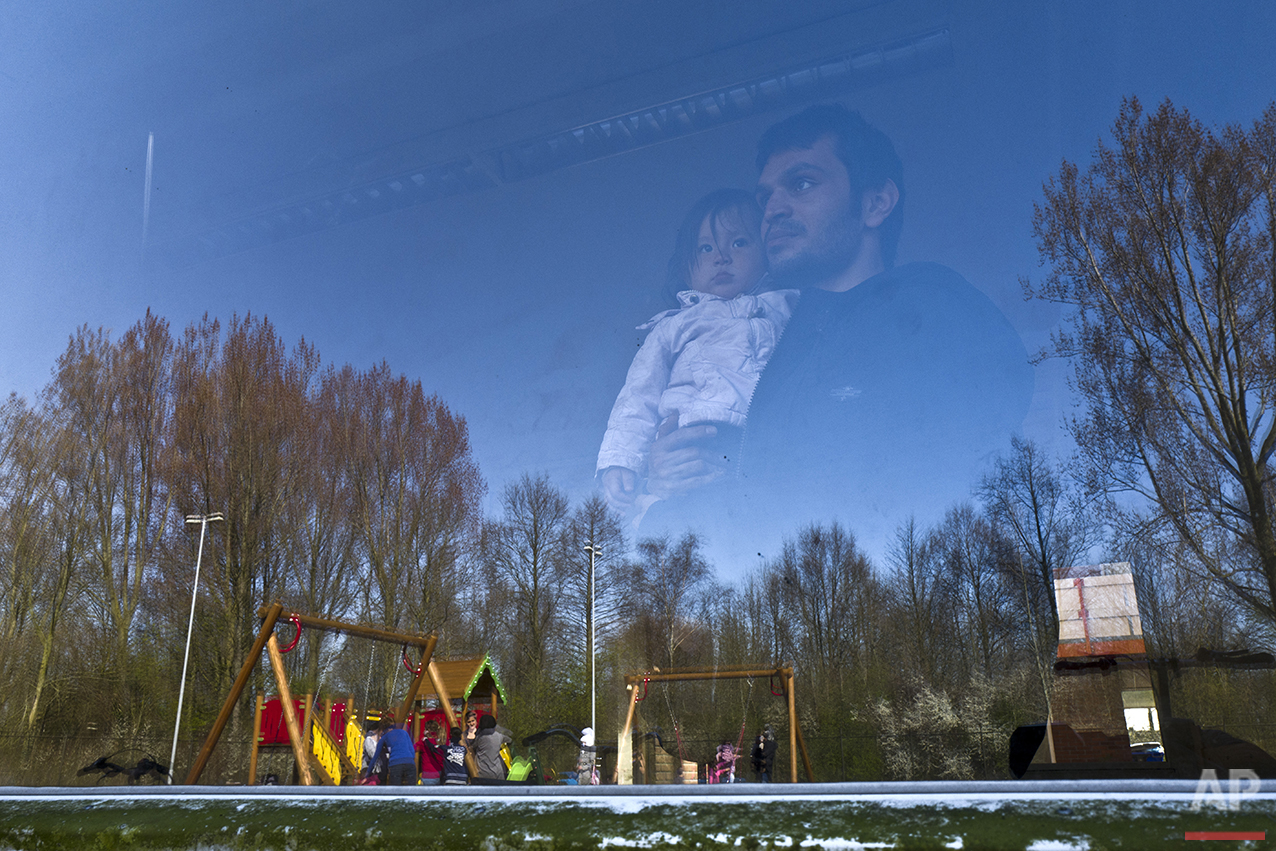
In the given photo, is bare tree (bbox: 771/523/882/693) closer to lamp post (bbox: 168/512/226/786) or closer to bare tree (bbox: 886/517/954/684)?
bare tree (bbox: 886/517/954/684)

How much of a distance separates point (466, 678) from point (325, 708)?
4.54m

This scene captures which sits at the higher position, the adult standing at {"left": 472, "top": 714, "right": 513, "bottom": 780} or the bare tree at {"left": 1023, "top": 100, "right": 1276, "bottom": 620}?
the bare tree at {"left": 1023, "top": 100, "right": 1276, "bottom": 620}

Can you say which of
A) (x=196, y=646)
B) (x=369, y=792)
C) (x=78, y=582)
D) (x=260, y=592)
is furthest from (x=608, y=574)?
(x=369, y=792)

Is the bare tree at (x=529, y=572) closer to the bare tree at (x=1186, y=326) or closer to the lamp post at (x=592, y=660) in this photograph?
the lamp post at (x=592, y=660)

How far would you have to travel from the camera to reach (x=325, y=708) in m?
14.3

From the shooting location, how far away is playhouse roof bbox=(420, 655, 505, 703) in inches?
719

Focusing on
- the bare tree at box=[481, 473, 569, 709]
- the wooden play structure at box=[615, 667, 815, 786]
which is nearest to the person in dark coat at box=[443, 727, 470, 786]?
the wooden play structure at box=[615, 667, 815, 786]

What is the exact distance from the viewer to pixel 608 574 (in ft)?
80.6

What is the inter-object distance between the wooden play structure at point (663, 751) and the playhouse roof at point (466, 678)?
13.7 feet

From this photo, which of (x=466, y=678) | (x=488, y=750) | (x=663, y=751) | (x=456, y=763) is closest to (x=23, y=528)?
(x=466, y=678)

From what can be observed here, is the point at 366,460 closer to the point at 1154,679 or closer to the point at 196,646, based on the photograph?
the point at 196,646

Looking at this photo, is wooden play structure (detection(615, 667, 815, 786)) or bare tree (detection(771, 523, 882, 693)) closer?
wooden play structure (detection(615, 667, 815, 786))

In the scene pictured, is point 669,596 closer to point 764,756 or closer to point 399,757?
point 764,756

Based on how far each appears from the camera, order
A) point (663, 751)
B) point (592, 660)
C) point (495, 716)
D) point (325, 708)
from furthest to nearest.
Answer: point (592, 660) → point (663, 751) → point (495, 716) → point (325, 708)
